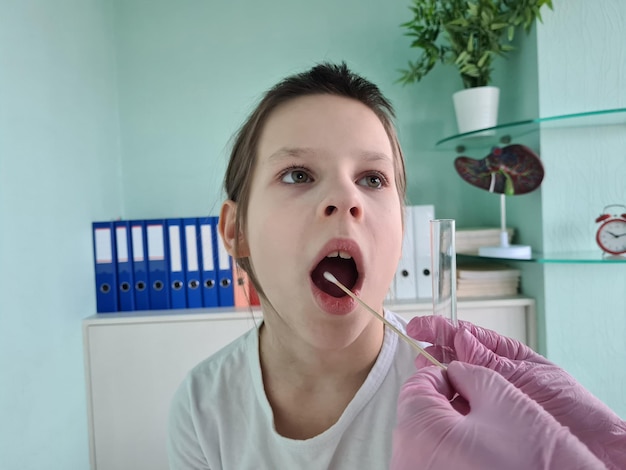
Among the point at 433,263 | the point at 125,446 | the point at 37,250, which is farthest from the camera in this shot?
the point at 125,446

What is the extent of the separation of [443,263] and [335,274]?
23 centimetres

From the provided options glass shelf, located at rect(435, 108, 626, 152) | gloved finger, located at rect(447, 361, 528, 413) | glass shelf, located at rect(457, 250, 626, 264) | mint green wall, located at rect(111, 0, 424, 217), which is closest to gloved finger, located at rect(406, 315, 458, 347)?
gloved finger, located at rect(447, 361, 528, 413)

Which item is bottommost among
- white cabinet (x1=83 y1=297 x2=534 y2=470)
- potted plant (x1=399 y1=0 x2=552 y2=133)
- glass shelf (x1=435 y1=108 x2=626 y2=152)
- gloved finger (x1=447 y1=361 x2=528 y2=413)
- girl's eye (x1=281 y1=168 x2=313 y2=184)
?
white cabinet (x1=83 y1=297 x2=534 y2=470)

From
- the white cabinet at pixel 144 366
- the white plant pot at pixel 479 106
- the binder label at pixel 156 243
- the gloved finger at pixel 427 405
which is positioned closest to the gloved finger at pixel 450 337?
the gloved finger at pixel 427 405

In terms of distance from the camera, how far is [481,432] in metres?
0.47

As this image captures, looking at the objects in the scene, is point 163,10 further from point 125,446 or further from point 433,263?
point 433,263

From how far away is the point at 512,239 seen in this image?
198 cm

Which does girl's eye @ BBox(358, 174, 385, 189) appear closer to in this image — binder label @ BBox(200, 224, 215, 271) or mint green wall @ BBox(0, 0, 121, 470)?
mint green wall @ BBox(0, 0, 121, 470)

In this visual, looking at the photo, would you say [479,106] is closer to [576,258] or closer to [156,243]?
[576,258]

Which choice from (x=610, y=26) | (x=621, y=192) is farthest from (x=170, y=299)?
(x=610, y=26)

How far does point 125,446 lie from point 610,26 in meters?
2.33

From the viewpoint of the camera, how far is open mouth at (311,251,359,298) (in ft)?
2.57

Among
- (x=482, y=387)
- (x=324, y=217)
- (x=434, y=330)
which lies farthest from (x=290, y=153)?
(x=482, y=387)

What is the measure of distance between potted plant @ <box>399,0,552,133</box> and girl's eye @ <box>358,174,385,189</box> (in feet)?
4.03
